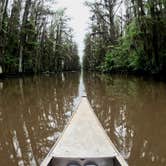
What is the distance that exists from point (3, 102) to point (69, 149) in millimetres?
8735

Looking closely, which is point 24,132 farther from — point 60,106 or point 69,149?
point 60,106

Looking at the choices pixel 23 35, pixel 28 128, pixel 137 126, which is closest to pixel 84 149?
pixel 28 128

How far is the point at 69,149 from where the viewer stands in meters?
4.49

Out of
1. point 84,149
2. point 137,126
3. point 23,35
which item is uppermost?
point 23,35

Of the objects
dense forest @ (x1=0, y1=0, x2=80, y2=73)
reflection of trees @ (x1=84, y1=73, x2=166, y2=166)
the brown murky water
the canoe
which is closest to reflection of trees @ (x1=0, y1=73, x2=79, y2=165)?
the brown murky water

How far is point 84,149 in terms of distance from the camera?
459 centimetres

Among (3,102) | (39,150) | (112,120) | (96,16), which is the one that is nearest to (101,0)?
(96,16)

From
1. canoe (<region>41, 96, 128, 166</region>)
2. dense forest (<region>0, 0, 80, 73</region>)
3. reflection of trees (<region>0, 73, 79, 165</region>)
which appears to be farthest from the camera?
dense forest (<region>0, 0, 80, 73</region>)

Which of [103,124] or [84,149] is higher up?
[84,149]

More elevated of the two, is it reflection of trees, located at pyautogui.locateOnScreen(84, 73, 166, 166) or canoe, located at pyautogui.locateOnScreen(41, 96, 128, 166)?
canoe, located at pyautogui.locateOnScreen(41, 96, 128, 166)

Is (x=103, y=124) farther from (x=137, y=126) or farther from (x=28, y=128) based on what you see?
(x=28, y=128)

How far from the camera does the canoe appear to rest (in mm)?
4215

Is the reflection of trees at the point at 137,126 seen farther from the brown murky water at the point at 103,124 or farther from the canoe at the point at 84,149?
the canoe at the point at 84,149

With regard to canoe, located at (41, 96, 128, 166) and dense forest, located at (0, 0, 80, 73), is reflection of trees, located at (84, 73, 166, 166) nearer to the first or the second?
canoe, located at (41, 96, 128, 166)
